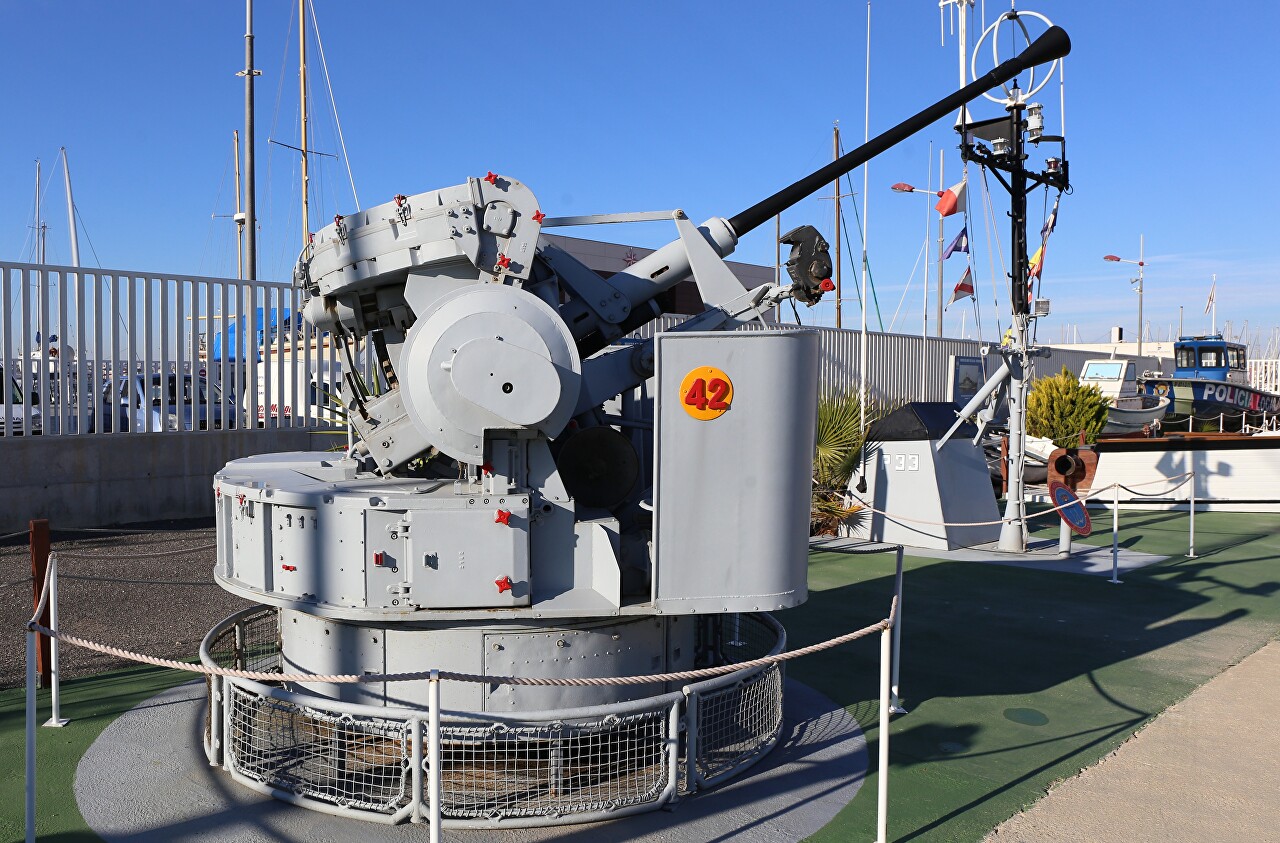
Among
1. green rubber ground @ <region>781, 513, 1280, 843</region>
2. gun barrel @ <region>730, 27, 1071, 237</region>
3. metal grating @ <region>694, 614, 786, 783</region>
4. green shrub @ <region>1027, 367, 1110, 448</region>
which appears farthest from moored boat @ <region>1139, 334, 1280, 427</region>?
metal grating @ <region>694, 614, 786, 783</region>

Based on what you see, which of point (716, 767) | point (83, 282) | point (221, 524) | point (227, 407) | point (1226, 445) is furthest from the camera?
point (1226, 445)

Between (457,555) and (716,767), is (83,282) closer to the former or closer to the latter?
(457,555)

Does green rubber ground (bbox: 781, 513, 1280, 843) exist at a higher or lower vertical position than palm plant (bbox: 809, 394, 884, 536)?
lower

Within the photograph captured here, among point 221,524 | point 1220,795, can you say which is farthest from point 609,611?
point 1220,795

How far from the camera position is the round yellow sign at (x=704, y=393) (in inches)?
181

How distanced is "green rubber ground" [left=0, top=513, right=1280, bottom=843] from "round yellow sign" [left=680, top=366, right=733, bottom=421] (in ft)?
6.38

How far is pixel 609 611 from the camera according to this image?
470cm

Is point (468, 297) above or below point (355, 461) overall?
above

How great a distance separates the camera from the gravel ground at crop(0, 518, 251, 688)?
23.2 ft

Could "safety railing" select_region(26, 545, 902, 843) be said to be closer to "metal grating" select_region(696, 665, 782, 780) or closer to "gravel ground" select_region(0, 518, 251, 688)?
"metal grating" select_region(696, 665, 782, 780)

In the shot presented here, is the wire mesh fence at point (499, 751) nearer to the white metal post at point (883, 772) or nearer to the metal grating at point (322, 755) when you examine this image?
the metal grating at point (322, 755)

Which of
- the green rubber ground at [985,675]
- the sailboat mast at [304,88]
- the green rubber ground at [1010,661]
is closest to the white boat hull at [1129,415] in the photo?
the green rubber ground at [1010,661]

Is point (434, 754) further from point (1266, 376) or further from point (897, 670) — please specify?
point (1266, 376)

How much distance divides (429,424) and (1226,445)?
1559 cm
